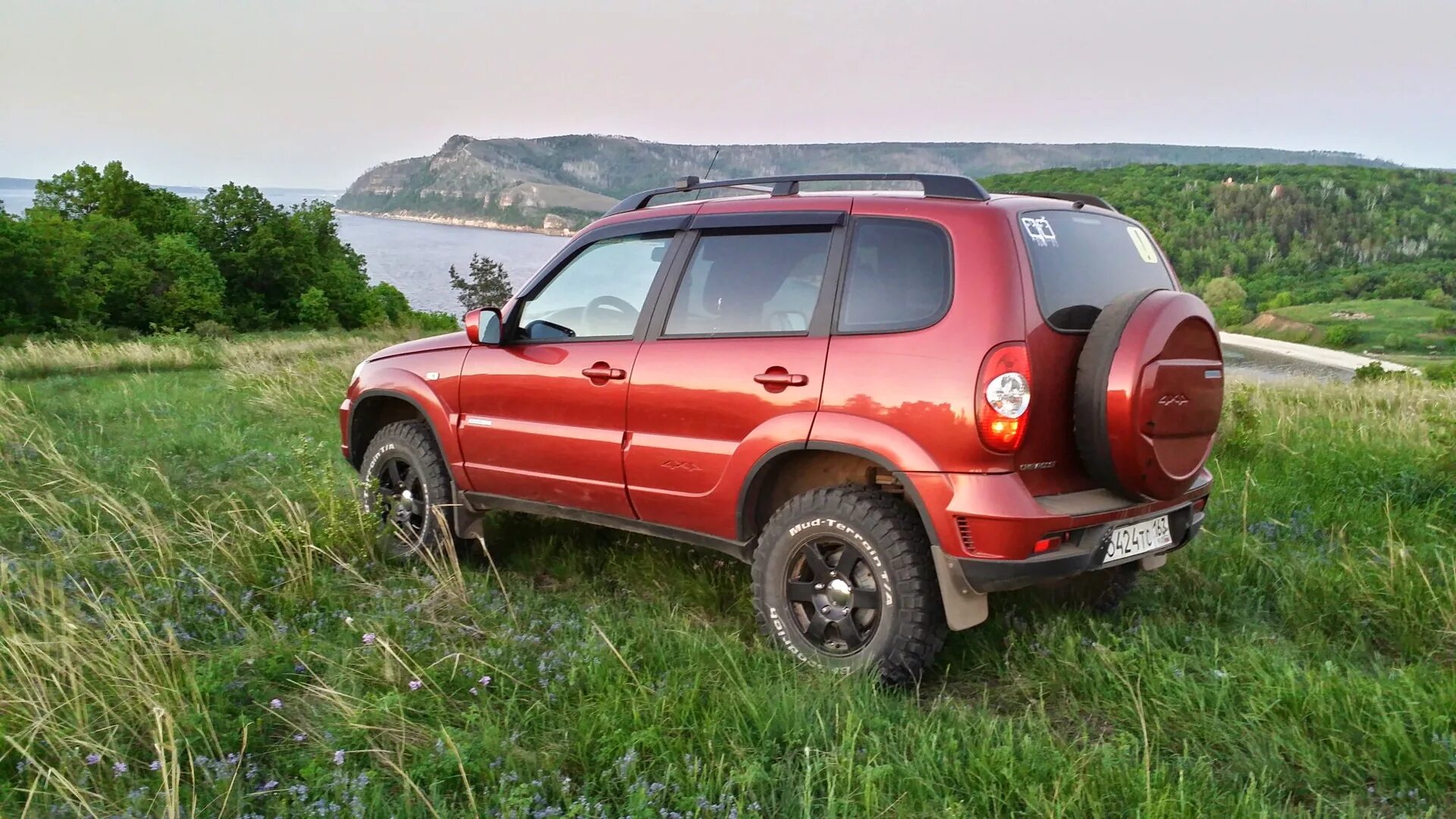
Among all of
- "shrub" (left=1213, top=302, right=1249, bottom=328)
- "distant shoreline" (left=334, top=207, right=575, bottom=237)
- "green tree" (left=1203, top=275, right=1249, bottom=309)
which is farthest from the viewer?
"green tree" (left=1203, top=275, right=1249, bottom=309)

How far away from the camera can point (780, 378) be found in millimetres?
3354

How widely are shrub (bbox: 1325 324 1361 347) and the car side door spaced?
84.1 m

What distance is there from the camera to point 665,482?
376 centimetres

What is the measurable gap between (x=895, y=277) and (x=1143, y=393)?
2.88ft

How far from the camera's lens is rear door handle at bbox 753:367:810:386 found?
3.31 m

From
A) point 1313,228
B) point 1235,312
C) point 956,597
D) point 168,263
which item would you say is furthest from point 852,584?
point 1313,228

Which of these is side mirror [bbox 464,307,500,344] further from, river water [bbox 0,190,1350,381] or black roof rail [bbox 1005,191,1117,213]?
river water [bbox 0,190,1350,381]

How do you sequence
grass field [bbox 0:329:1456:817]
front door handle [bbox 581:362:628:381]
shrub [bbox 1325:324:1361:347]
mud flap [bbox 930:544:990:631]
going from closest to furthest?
grass field [bbox 0:329:1456:817] → mud flap [bbox 930:544:990:631] → front door handle [bbox 581:362:628:381] → shrub [bbox 1325:324:1361:347]

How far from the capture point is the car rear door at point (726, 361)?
3.37 metres

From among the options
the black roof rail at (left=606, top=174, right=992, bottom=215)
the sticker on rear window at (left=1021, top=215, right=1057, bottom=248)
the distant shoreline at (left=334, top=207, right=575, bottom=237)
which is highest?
the distant shoreline at (left=334, top=207, right=575, bottom=237)

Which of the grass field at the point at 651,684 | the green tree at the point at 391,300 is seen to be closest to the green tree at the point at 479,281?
the green tree at the point at 391,300

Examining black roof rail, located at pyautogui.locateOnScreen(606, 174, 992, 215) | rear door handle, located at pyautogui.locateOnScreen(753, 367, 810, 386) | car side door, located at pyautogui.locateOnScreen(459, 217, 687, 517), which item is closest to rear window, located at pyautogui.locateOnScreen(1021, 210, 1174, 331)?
black roof rail, located at pyautogui.locateOnScreen(606, 174, 992, 215)

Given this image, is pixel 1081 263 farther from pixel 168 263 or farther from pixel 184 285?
pixel 168 263

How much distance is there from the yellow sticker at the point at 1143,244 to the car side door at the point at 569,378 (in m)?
1.78
